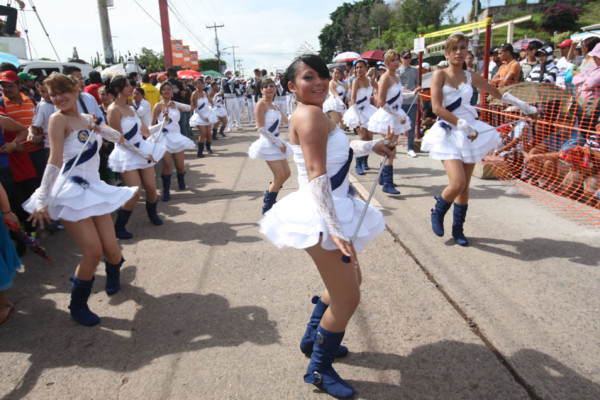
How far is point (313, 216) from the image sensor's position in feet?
6.93

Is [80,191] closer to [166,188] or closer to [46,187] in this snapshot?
[46,187]

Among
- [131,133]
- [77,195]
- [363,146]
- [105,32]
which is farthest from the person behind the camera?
[105,32]

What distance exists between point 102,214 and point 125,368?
1.28 meters

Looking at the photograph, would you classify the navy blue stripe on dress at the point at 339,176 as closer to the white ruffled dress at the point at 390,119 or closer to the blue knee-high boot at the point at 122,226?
the blue knee-high boot at the point at 122,226

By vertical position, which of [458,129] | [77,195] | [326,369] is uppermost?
[458,129]

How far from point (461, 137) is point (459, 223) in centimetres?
93

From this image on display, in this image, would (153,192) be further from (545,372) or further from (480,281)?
(545,372)

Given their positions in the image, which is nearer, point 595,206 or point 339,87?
point 595,206

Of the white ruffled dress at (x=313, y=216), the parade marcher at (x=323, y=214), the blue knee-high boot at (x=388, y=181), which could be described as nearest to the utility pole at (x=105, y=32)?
the blue knee-high boot at (x=388, y=181)

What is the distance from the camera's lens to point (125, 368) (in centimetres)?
272

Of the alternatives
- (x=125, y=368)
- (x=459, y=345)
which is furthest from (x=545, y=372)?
(x=125, y=368)

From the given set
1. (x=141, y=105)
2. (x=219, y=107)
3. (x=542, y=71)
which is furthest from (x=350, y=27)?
(x=141, y=105)

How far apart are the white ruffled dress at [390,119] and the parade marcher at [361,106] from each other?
2.32ft

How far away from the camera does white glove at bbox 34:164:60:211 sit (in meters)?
3.03
